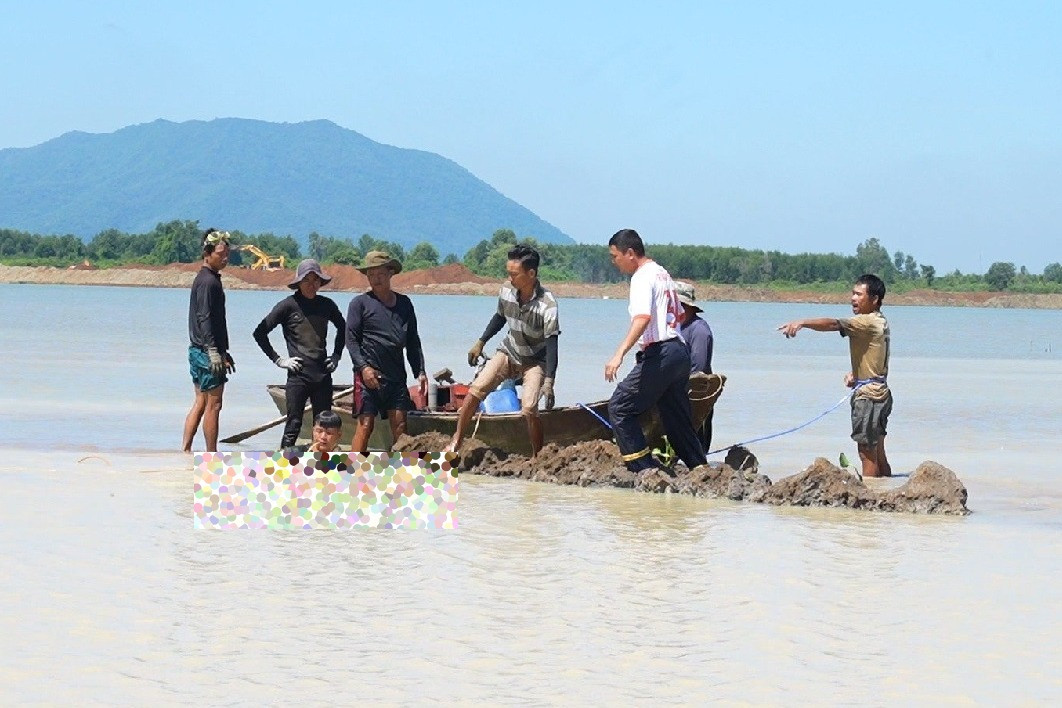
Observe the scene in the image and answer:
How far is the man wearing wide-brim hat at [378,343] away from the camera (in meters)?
12.2

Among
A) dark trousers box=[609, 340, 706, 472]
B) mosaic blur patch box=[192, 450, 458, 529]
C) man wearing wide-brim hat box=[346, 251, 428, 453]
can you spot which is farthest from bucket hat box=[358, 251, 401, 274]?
mosaic blur patch box=[192, 450, 458, 529]

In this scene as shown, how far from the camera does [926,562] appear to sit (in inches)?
357

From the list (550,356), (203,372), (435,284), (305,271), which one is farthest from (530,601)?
(435,284)

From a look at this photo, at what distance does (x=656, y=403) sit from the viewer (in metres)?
11.3

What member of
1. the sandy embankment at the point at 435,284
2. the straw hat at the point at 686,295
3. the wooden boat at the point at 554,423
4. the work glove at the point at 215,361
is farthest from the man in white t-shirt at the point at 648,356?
the sandy embankment at the point at 435,284

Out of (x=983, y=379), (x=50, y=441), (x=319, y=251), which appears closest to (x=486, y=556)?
(x=50, y=441)

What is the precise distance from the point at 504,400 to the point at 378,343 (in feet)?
4.28

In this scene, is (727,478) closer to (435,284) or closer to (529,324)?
(529,324)

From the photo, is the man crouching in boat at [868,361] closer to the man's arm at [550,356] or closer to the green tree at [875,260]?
the man's arm at [550,356]

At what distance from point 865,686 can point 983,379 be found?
24.6 m

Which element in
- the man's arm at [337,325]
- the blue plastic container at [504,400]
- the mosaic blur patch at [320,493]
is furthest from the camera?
the blue plastic container at [504,400]

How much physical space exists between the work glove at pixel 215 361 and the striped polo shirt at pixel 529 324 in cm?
225

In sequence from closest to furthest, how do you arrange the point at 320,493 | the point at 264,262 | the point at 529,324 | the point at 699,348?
the point at 320,493
the point at 529,324
the point at 699,348
the point at 264,262

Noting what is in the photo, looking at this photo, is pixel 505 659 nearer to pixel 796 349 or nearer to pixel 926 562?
pixel 926 562
